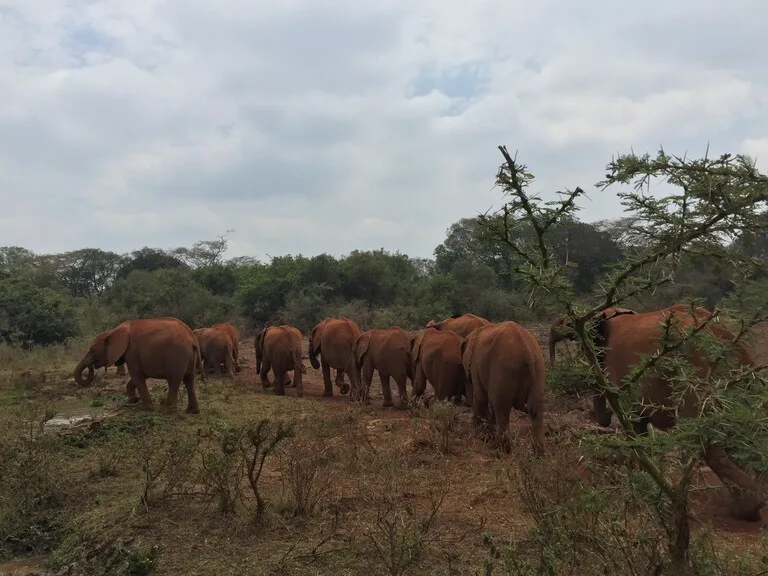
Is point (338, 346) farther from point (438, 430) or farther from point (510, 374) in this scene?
point (510, 374)

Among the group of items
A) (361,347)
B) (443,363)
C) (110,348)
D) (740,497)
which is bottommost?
(740,497)

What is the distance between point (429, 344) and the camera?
11.1 metres

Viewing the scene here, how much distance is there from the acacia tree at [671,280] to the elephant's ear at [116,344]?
9398 mm

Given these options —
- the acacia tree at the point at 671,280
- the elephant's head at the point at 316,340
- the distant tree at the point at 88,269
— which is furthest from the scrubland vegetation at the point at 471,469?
the distant tree at the point at 88,269

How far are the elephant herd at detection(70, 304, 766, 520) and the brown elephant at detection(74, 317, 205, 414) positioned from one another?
0.02 m

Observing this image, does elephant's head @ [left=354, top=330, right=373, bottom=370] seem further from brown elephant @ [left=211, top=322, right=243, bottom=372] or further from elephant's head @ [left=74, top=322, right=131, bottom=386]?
brown elephant @ [left=211, top=322, right=243, bottom=372]

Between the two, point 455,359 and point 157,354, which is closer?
point 455,359

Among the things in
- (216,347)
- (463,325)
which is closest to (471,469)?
(463,325)

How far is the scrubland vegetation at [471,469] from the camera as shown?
2.93 meters

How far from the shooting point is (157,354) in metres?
10.8

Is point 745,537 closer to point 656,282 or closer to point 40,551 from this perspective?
point 656,282

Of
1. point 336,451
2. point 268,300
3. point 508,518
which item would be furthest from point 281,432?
point 268,300

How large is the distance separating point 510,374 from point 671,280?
4.96 metres

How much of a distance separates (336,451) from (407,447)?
37.4 inches
